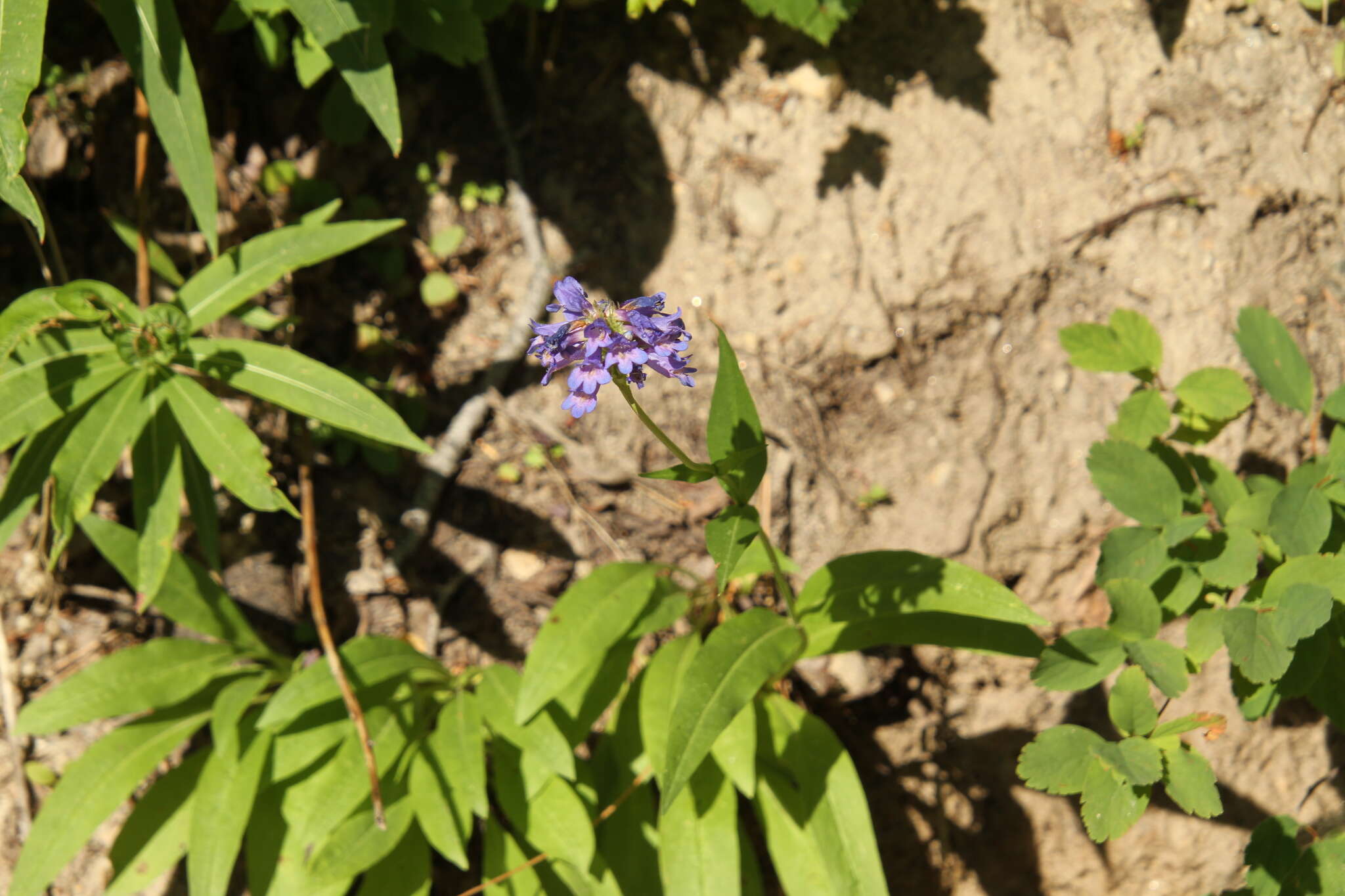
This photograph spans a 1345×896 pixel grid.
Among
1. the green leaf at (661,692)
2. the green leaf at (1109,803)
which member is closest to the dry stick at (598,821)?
the green leaf at (661,692)

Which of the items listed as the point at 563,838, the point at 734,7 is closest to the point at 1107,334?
the point at 734,7

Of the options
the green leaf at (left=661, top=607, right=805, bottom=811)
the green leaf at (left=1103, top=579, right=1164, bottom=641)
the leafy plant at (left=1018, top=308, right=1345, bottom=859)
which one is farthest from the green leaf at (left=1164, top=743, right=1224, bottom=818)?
the green leaf at (left=661, top=607, right=805, bottom=811)

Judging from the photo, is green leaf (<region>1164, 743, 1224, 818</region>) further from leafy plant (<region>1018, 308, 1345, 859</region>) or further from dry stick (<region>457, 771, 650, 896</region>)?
dry stick (<region>457, 771, 650, 896</region>)

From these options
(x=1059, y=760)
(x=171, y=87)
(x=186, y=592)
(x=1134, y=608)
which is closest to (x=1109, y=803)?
(x=1059, y=760)

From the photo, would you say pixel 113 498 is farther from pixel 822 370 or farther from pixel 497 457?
pixel 822 370

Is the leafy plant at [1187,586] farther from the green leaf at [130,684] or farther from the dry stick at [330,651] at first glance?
the green leaf at [130,684]

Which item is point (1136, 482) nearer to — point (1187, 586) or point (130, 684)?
point (1187, 586)

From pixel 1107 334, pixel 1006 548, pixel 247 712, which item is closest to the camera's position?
pixel 1107 334
